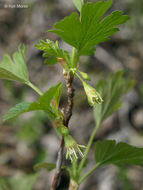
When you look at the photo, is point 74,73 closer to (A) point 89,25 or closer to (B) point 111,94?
(A) point 89,25

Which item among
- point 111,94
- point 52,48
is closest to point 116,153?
point 111,94

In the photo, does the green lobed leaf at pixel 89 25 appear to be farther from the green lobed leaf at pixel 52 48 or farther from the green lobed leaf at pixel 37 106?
the green lobed leaf at pixel 37 106

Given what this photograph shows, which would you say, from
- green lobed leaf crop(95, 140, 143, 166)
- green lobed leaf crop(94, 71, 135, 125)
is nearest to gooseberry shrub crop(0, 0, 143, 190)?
green lobed leaf crop(95, 140, 143, 166)

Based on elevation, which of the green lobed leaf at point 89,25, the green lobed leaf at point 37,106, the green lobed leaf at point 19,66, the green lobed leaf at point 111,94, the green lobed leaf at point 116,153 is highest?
the green lobed leaf at point 89,25

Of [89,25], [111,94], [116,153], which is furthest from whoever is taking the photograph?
[111,94]

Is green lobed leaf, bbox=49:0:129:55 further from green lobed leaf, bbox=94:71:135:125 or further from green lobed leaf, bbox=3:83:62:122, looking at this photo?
green lobed leaf, bbox=94:71:135:125

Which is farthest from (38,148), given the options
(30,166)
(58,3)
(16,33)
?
(58,3)

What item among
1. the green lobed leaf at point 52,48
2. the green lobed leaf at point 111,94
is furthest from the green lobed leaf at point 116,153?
the green lobed leaf at point 52,48
